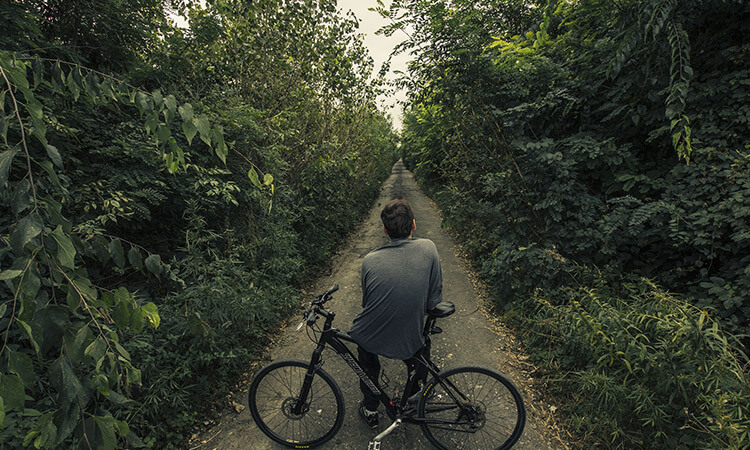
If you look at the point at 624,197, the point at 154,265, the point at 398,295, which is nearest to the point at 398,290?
the point at 398,295

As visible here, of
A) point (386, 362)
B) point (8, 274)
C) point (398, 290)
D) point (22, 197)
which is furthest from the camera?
point (386, 362)

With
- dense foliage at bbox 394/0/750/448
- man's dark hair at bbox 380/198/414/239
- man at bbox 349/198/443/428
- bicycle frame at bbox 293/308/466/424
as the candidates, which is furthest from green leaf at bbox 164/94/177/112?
dense foliage at bbox 394/0/750/448

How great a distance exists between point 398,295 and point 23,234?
175 cm

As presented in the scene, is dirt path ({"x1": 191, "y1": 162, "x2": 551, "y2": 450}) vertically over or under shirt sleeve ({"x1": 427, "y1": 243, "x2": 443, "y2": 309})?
under

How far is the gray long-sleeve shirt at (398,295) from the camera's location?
2.07 metres

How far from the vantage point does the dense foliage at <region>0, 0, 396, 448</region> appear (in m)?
0.78

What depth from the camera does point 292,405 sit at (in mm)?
2494

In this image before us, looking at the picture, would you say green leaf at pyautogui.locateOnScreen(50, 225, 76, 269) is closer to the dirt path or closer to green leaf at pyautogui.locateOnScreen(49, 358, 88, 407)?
green leaf at pyautogui.locateOnScreen(49, 358, 88, 407)

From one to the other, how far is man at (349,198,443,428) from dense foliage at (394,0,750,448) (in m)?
1.72

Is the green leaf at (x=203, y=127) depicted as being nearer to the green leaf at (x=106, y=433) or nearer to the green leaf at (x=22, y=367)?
the green leaf at (x=22, y=367)

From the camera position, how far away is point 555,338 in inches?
127

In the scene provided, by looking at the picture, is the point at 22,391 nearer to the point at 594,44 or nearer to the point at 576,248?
the point at 576,248

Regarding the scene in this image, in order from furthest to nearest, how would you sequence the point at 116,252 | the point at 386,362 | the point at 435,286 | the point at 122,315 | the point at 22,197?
1. the point at 386,362
2. the point at 435,286
3. the point at 116,252
4. the point at 122,315
5. the point at 22,197

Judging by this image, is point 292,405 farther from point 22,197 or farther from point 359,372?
point 22,197
